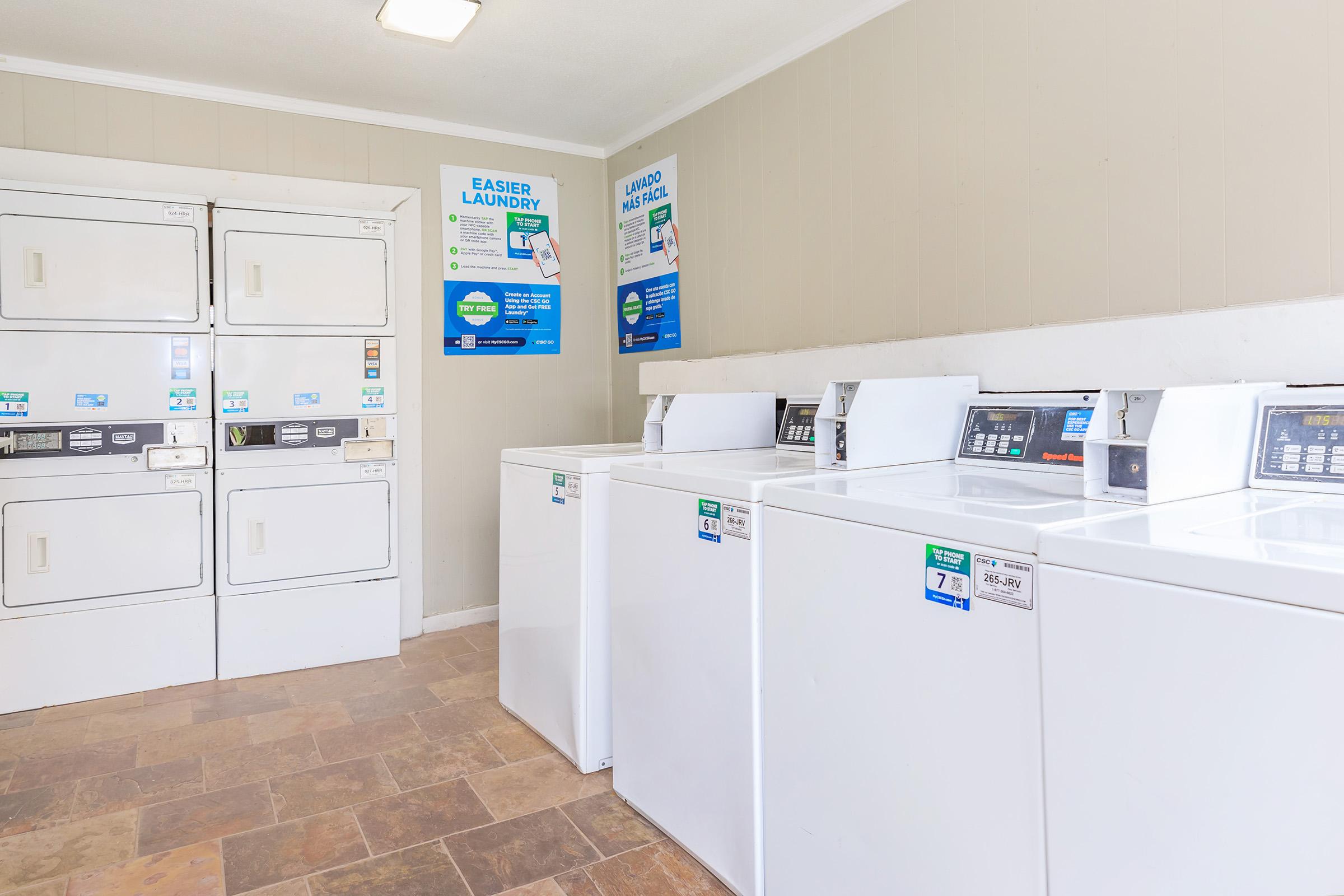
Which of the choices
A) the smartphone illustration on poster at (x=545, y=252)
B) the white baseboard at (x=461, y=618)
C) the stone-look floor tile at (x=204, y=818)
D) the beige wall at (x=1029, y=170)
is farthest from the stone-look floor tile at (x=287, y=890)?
the smartphone illustration on poster at (x=545, y=252)

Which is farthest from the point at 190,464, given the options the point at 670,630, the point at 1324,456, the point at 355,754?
the point at 1324,456

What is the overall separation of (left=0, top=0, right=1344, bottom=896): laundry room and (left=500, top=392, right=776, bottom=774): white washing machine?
20 mm

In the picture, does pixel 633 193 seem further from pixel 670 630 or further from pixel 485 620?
pixel 670 630

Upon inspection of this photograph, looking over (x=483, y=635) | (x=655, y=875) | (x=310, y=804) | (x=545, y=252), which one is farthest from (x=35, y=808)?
(x=545, y=252)

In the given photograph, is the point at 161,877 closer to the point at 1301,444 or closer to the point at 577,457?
the point at 577,457

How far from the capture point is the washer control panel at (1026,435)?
1.90 metres

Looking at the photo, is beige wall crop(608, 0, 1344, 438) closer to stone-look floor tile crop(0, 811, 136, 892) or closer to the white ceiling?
the white ceiling

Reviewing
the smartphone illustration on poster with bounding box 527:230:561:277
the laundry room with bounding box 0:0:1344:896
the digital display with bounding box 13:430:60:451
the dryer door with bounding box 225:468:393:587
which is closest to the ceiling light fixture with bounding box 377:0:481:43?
the laundry room with bounding box 0:0:1344:896

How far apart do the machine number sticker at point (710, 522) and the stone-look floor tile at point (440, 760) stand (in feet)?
3.93

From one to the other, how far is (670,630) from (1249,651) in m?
1.28

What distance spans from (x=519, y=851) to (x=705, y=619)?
0.79m

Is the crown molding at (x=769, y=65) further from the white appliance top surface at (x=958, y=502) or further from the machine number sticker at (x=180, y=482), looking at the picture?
the machine number sticker at (x=180, y=482)

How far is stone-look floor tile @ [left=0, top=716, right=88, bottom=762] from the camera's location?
2.63 meters

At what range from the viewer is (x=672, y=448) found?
104 inches
